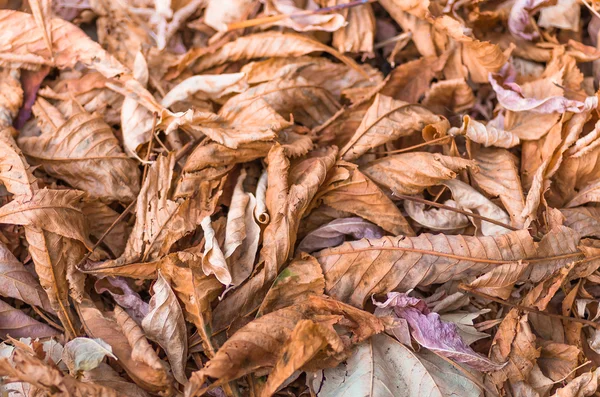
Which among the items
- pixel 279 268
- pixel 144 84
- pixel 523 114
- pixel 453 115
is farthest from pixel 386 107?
pixel 144 84

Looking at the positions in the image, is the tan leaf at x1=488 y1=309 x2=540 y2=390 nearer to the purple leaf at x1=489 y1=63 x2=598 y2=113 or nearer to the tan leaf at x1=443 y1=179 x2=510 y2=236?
the tan leaf at x1=443 y1=179 x2=510 y2=236

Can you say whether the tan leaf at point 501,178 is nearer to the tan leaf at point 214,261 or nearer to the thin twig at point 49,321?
the tan leaf at point 214,261

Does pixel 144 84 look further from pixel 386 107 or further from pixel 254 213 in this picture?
pixel 386 107

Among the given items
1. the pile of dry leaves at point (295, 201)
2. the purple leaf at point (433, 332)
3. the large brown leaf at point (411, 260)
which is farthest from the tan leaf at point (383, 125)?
the purple leaf at point (433, 332)

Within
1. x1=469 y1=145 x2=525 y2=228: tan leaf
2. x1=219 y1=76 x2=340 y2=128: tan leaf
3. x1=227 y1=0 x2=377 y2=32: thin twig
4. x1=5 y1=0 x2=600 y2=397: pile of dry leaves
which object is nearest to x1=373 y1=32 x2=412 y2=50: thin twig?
x1=5 y1=0 x2=600 y2=397: pile of dry leaves

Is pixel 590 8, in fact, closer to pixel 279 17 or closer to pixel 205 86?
pixel 279 17

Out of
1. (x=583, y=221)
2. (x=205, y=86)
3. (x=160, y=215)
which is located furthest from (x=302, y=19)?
(x=583, y=221)
